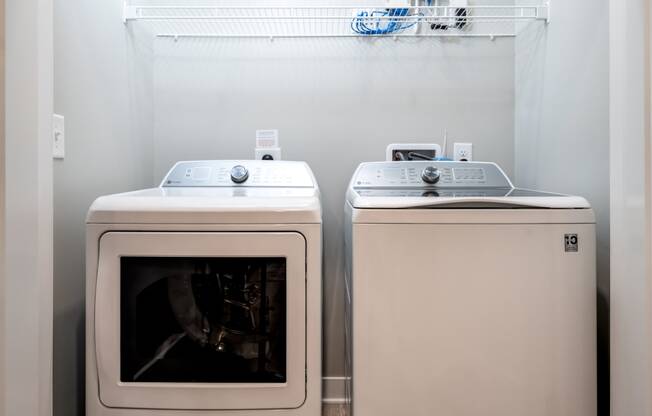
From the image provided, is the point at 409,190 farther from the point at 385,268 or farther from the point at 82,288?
the point at 82,288

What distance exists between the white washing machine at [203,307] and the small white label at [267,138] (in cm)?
82

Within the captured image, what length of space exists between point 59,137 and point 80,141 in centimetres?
13

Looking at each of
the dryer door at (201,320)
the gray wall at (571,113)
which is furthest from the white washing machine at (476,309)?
the gray wall at (571,113)

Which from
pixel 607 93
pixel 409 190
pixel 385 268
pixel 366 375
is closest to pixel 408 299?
pixel 385 268

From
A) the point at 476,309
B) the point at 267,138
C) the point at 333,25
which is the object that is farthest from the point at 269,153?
the point at 476,309

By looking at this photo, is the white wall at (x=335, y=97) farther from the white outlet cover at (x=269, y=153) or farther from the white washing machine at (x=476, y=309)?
the white washing machine at (x=476, y=309)

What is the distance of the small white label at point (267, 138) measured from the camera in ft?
6.27

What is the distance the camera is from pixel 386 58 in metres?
1.93

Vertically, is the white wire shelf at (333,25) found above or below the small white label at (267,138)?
above
